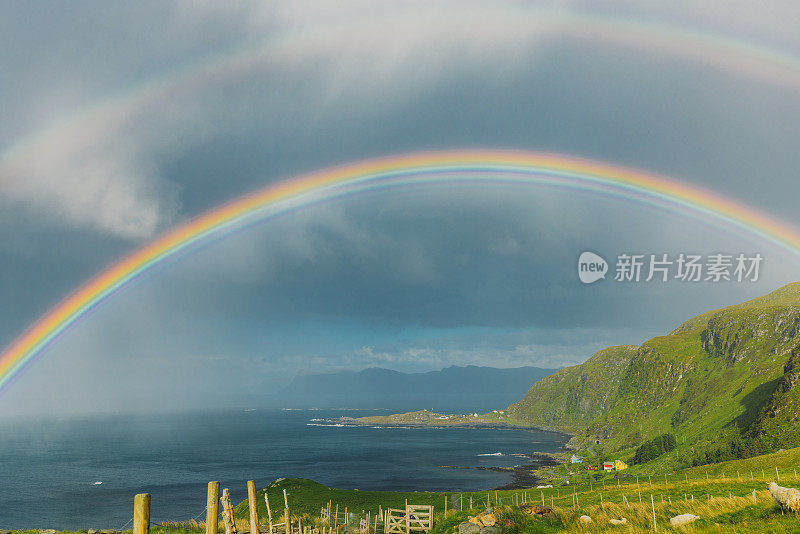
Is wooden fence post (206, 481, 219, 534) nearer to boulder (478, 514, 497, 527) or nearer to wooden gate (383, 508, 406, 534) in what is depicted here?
boulder (478, 514, 497, 527)

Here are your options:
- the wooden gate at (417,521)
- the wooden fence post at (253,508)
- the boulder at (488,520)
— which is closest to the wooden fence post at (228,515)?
the wooden fence post at (253,508)

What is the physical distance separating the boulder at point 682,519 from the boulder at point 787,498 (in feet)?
10.5

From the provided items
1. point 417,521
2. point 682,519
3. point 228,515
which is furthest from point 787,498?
point 417,521

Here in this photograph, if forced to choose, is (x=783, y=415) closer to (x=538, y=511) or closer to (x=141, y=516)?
(x=538, y=511)

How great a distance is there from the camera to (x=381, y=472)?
16862cm

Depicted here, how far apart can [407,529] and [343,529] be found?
849cm

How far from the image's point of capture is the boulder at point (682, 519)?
59.1ft

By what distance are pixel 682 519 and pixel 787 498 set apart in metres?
4.05

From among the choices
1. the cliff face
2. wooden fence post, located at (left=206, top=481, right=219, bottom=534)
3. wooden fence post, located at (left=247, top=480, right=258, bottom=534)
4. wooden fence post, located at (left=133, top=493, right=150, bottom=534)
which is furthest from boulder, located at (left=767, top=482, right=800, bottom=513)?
the cliff face

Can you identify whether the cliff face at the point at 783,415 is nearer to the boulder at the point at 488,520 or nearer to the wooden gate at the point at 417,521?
the wooden gate at the point at 417,521

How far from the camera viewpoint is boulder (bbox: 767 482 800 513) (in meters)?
15.3

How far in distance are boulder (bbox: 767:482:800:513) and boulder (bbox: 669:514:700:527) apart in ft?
10.5

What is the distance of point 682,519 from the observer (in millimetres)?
18328

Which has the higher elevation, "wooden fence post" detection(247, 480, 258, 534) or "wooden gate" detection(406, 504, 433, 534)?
"wooden fence post" detection(247, 480, 258, 534)
